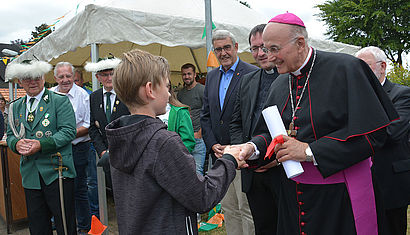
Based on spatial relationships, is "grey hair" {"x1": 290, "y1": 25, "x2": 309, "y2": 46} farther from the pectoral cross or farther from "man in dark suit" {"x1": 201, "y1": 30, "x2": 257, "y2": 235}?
"man in dark suit" {"x1": 201, "y1": 30, "x2": 257, "y2": 235}

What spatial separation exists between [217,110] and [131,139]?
6.51 feet

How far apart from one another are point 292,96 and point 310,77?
18cm

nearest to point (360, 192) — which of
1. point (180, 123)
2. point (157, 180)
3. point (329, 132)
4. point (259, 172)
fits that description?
point (329, 132)

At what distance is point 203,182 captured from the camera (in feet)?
5.12

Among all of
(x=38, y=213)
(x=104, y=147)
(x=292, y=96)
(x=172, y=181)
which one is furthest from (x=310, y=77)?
(x=38, y=213)

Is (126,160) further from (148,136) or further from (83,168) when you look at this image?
(83,168)

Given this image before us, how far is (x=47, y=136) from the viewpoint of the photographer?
3.32 metres

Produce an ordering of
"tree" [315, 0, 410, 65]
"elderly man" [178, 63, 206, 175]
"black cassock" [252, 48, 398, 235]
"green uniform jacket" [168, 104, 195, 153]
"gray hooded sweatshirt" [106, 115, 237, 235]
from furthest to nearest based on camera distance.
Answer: "tree" [315, 0, 410, 65]
"elderly man" [178, 63, 206, 175]
"green uniform jacket" [168, 104, 195, 153]
"black cassock" [252, 48, 398, 235]
"gray hooded sweatshirt" [106, 115, 237, 235]

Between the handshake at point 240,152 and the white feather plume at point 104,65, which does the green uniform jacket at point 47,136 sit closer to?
the white feather plume at point 104,65

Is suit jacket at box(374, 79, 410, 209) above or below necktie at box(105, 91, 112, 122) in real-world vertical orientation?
below

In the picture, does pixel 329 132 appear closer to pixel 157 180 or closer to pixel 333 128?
pixel 333 128

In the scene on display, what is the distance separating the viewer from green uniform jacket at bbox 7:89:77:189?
3.25 meters

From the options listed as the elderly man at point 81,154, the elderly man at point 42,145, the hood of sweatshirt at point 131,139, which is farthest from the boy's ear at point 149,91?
the elderly man at point 81,154

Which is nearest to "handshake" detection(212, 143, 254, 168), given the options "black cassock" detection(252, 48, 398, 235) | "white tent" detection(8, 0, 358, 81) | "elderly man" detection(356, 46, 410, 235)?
"black cassock" detection(252, 48, 398, 235)
